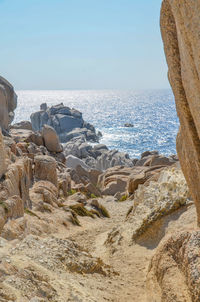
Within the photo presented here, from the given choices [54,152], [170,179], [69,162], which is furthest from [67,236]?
[69,162]

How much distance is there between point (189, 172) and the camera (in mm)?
9094

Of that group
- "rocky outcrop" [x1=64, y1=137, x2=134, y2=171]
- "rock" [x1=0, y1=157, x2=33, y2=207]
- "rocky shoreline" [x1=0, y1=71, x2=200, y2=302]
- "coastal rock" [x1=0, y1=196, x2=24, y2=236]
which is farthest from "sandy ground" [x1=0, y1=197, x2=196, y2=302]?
"rocky outcrop" [x1=64, y1=137, x2=134, y2=171]

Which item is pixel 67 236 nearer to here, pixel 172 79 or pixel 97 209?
pixel 97 209

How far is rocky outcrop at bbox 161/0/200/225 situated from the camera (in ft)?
Result: 18.1

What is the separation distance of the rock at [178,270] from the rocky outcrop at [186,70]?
6.07ft

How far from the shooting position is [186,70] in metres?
6.44

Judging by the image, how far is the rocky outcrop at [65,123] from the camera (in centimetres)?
10056

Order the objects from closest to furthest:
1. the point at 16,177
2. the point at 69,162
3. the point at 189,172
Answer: the point at 189,172
the point at 16,177
the point at 69,162

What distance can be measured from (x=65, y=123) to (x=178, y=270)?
101m

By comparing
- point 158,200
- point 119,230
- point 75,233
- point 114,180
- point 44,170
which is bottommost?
point 114,180

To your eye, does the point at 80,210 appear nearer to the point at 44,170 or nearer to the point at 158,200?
the point at 44,170

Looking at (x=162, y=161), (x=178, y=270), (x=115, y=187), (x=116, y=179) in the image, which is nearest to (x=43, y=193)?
(x=115, y=187)

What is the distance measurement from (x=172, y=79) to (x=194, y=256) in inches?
145

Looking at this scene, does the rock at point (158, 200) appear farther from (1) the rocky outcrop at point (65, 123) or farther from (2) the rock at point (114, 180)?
(1) the rocky outcrop at point (65, 123)
